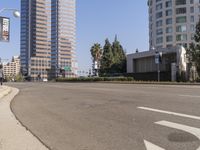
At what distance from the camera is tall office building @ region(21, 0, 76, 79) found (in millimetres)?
134375

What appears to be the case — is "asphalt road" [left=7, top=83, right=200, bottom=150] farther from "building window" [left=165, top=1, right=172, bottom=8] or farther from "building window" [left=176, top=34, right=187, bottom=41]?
"building window" [left=165, top=1, right=172, bottom=8]

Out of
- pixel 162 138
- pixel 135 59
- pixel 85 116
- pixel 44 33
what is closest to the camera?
pixel 162 138

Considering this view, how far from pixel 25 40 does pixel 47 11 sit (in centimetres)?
1708

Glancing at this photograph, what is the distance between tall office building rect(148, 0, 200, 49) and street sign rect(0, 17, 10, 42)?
238 feet

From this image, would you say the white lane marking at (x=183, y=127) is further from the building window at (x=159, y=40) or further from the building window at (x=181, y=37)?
the building window at (x=159, y=40)

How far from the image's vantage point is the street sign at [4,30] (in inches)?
906

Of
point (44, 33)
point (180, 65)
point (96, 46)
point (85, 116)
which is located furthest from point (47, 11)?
point (85, 116)

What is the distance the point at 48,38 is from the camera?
143500 mm

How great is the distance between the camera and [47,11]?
14125 centimetres

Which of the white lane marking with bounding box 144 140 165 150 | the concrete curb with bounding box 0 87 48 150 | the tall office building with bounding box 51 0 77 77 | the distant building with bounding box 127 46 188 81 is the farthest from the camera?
the tall office building with bounding box 51 0 77 77

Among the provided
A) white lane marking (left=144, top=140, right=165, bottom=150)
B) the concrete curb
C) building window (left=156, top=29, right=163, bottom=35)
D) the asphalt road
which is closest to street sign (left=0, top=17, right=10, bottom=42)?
the asphalt road

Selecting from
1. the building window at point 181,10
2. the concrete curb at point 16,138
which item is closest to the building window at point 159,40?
the building window at point 181,10

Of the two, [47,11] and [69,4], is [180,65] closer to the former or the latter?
[47,11]

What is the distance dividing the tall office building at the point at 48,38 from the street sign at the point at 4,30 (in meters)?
108
